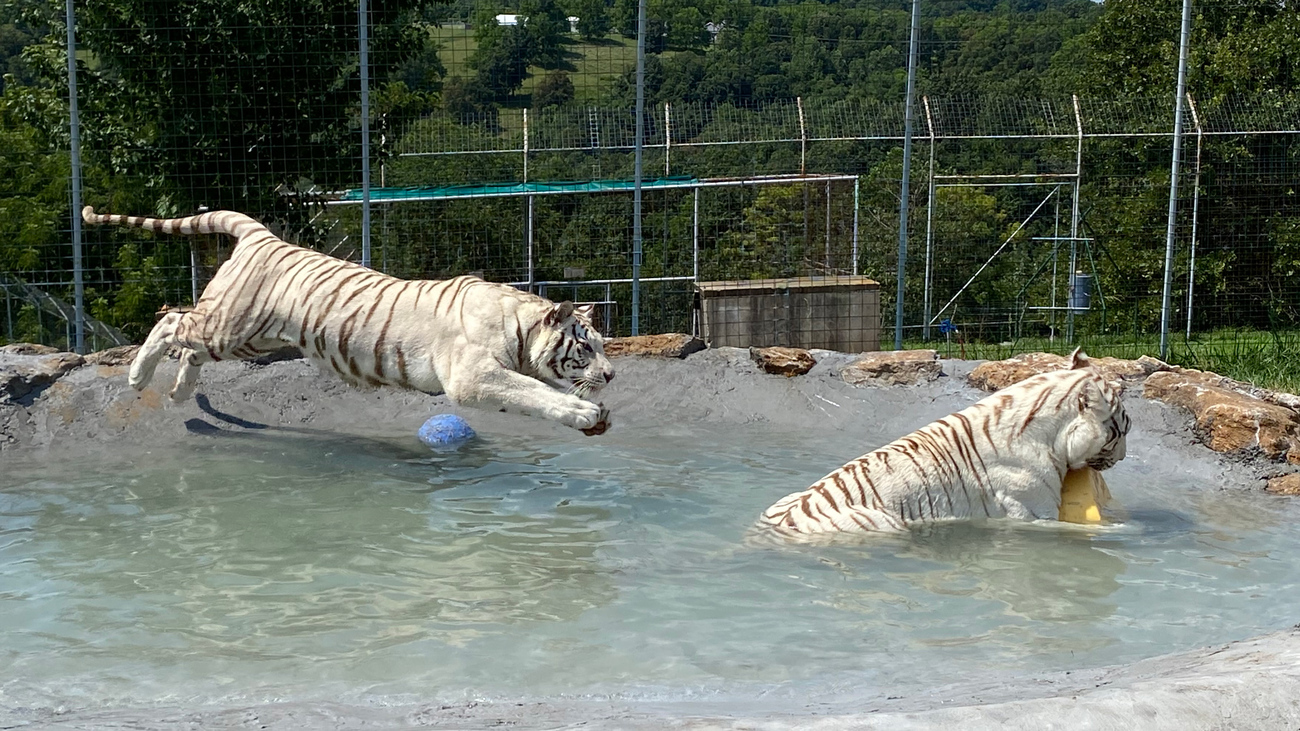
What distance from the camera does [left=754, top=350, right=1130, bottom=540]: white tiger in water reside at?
442cm

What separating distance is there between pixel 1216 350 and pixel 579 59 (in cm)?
461

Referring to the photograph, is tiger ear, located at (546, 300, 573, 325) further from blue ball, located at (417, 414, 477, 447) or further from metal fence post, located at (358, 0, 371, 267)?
metal fence post, located at (358, 0, 371, 267)

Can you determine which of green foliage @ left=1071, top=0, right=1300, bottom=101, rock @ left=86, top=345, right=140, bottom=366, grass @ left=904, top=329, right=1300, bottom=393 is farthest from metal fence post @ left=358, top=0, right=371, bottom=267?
green foliage @ left=1071, top=0, right=1300, bottom=101

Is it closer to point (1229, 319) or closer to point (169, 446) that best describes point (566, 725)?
point (169, 446)

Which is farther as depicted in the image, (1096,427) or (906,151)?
(906,151)

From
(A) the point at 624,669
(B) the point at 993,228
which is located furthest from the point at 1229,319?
(A) the point at 624,669

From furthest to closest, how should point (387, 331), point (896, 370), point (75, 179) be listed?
1. point (75, 179)
2. point (896, 370)
3. point (387, 331)

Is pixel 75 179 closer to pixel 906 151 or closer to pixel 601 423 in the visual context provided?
pixel 601 423

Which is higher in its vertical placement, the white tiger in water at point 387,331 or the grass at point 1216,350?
the white tiger in water at point 387,331

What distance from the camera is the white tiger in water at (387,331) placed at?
5199 millimetres

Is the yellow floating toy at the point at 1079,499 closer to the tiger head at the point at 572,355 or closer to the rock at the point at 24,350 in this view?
the tiger head at the point at 572,355

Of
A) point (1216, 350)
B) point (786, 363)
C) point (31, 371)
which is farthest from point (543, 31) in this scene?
point (1216, 350)

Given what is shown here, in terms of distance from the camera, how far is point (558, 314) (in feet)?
17.1

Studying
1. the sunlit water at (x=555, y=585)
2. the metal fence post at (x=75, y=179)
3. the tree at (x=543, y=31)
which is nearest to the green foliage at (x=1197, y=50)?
the tree at (x=543, y=31)
